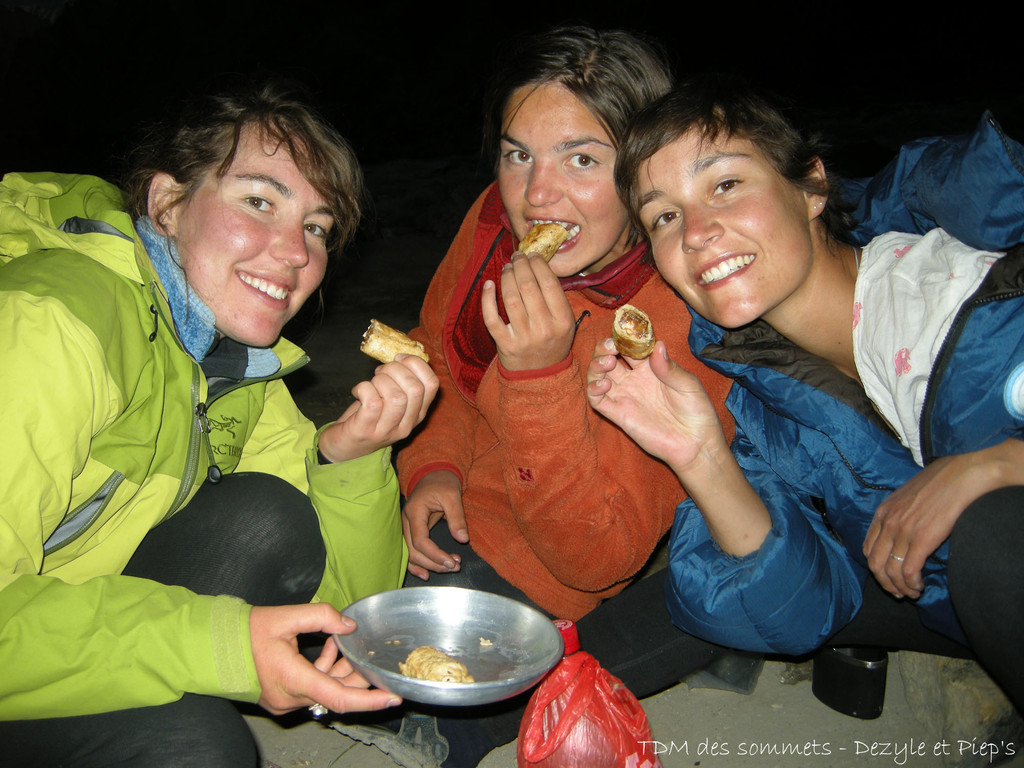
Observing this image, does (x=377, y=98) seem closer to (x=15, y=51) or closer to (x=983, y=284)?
(x=15, y=51)

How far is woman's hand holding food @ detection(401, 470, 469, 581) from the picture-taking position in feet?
A: 8.08

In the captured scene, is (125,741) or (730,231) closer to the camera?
(125,741)

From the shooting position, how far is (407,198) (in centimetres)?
1053

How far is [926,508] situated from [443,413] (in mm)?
1613

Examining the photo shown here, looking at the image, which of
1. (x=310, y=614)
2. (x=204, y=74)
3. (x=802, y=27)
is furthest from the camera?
(x=802, y=27)

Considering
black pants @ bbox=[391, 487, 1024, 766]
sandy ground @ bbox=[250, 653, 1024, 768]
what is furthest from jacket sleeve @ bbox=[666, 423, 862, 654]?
sandy ground @ bbox=[250, 653, 1024, 768]

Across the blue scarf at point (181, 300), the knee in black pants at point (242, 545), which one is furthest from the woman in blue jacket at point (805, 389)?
the blue scarf at point (181, 300)

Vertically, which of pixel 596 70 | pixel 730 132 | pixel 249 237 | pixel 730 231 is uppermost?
pixel 596 70

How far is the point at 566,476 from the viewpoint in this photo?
2098 millimetres

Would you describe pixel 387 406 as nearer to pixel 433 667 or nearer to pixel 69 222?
pixel 433 667

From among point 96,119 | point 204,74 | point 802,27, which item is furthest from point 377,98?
point 802,27

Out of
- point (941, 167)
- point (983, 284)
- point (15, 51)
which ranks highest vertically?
point (941, 167)

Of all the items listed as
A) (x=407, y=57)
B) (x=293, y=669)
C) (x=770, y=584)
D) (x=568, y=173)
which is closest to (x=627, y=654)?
(x=770, y=584)

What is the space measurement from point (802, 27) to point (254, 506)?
61.1ft
